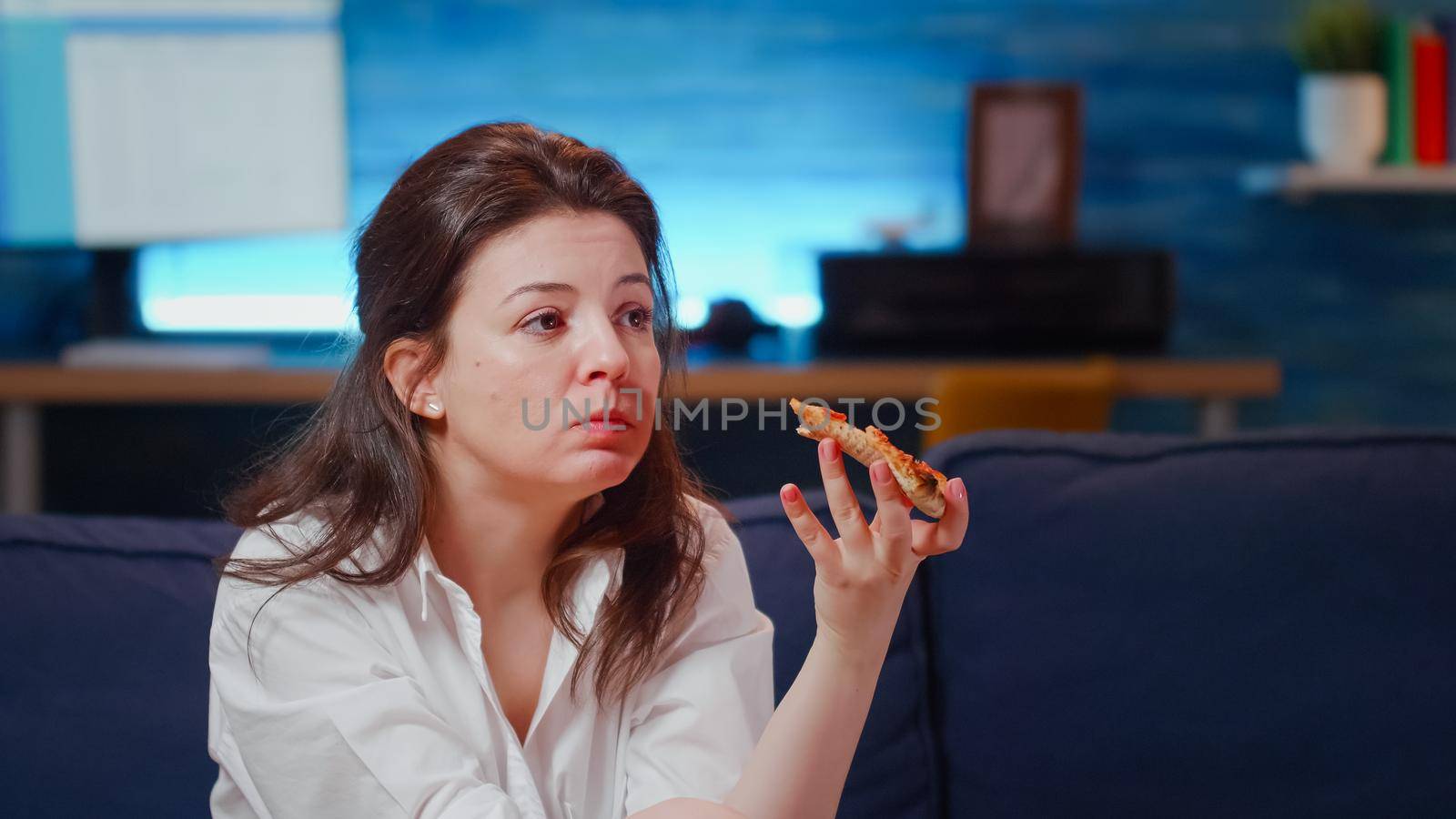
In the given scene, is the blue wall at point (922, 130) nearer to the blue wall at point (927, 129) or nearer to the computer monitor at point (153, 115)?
the blue wall at point (927, 129)

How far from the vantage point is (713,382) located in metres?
2.81

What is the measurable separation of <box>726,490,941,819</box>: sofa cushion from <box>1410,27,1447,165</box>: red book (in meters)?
2.52

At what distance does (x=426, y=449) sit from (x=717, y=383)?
171 centimetres

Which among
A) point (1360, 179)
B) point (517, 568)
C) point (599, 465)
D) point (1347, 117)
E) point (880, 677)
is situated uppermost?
point (1347, 117)

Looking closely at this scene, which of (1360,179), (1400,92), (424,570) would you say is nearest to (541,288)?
(424,570)

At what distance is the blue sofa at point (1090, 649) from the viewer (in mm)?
1199

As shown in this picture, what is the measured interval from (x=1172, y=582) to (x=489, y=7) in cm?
269

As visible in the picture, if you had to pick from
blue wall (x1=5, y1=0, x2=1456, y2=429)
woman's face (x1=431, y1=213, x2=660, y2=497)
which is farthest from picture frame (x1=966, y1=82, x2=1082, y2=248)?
woman's face (x1=431, y1=213, x2=660, y2=497)

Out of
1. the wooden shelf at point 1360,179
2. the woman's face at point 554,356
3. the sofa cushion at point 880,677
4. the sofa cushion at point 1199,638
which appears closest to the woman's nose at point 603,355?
the woman's face at point 554,356

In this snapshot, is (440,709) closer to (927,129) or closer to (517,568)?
(517,568)

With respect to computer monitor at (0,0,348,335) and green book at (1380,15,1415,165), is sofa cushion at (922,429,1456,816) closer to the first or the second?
green book at (1380,15,1415,165)

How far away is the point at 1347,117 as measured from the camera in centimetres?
312

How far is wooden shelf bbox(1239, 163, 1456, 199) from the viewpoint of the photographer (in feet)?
10.2

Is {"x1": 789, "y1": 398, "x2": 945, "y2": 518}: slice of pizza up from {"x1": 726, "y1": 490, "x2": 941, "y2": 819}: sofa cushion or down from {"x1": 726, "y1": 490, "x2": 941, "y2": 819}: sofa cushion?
up
